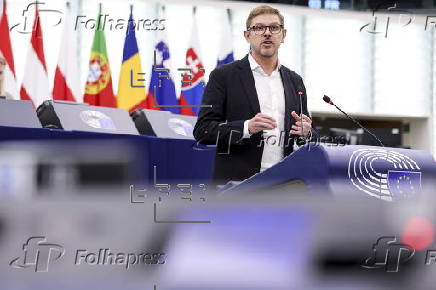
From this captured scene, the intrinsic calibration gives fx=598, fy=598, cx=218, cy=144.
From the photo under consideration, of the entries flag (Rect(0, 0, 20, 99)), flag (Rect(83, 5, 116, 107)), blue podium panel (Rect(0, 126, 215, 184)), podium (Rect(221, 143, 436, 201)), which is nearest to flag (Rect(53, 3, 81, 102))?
flag (Rect(83, 5, 116, 107))

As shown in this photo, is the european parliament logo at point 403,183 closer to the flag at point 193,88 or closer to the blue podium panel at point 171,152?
the blue podium panel at point 171,152

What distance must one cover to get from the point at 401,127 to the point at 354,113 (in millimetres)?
908

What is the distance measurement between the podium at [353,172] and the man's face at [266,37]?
26.9 inches

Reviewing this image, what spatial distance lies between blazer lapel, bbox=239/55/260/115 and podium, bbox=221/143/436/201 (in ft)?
2.14

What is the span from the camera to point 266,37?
1.71 meters

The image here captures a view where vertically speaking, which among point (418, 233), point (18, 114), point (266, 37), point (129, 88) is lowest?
point (418, 233)

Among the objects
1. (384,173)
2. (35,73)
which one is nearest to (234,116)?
(384,173)

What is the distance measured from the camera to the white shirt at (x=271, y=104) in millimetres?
1696

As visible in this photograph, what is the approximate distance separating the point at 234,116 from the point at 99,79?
512cm

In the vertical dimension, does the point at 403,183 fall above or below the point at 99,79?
below

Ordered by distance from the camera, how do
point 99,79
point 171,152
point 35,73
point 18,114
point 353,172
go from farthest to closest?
point 99,79 → point 35,73 → point 171,152 → point 18,114 → point 353,172

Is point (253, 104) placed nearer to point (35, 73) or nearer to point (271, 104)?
point (271, 104)

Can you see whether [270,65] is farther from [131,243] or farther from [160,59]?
[160,59]

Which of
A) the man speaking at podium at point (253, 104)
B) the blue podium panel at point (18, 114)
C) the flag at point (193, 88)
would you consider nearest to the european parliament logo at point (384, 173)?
the man speaking at podium at point (253, 104)
